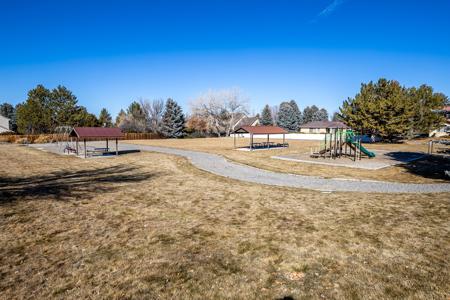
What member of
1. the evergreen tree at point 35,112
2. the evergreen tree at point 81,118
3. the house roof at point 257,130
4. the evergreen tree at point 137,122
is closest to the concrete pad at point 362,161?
the house roof at point 257,130

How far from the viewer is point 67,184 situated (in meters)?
13.1

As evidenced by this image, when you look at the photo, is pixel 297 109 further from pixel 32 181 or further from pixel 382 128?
pixel 32 181

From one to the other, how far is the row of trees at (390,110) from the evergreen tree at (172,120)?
34997 mm

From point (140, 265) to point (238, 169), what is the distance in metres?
13.2

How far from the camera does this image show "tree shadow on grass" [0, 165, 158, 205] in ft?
35.5

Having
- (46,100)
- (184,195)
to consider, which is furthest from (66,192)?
(46,100)

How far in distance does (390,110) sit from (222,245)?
41.7m

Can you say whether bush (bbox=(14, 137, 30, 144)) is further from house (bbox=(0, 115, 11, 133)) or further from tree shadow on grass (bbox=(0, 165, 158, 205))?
tree shadow on grass (bbox=(0, 165, 158, 205))

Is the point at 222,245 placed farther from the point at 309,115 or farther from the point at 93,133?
the point at 309,115

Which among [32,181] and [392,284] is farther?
[32,181]

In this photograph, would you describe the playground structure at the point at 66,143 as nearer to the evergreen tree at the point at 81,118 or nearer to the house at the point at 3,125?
the evergreen tree at the point at 81,118

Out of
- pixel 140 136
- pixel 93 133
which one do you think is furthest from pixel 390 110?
pixel 140 136

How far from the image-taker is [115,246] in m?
6.44

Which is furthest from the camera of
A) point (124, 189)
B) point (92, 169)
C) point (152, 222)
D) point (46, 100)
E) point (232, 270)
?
point (46, 100)
